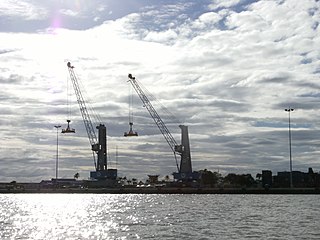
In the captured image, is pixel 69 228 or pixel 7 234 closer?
pixel 7 234

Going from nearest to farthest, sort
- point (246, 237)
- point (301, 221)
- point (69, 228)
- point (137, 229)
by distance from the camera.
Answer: point (246, 237) → point (137, 229) → point (69, 228) → point (301, 221)

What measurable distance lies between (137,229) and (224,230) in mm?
12006

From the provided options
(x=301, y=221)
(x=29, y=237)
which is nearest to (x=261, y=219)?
(x=301, y=221)

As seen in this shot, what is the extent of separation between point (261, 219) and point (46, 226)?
34.2 m

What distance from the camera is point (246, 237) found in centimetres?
7056

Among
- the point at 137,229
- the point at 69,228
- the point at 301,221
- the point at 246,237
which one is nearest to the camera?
the point at 246,237

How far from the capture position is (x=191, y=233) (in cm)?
7612

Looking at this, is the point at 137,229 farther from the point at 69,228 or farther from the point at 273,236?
the point at 273,236

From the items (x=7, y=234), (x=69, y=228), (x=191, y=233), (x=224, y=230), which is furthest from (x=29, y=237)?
(x=224, y=230)

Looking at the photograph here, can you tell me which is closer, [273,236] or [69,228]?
[273,236]

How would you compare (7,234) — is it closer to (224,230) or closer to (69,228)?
(69,228)

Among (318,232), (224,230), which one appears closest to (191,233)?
(224,230)

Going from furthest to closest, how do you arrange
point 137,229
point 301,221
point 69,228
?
point 301,221 → point 69,228 → point 137,229

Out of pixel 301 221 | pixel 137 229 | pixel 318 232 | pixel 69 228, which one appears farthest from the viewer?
pixel 301 221
